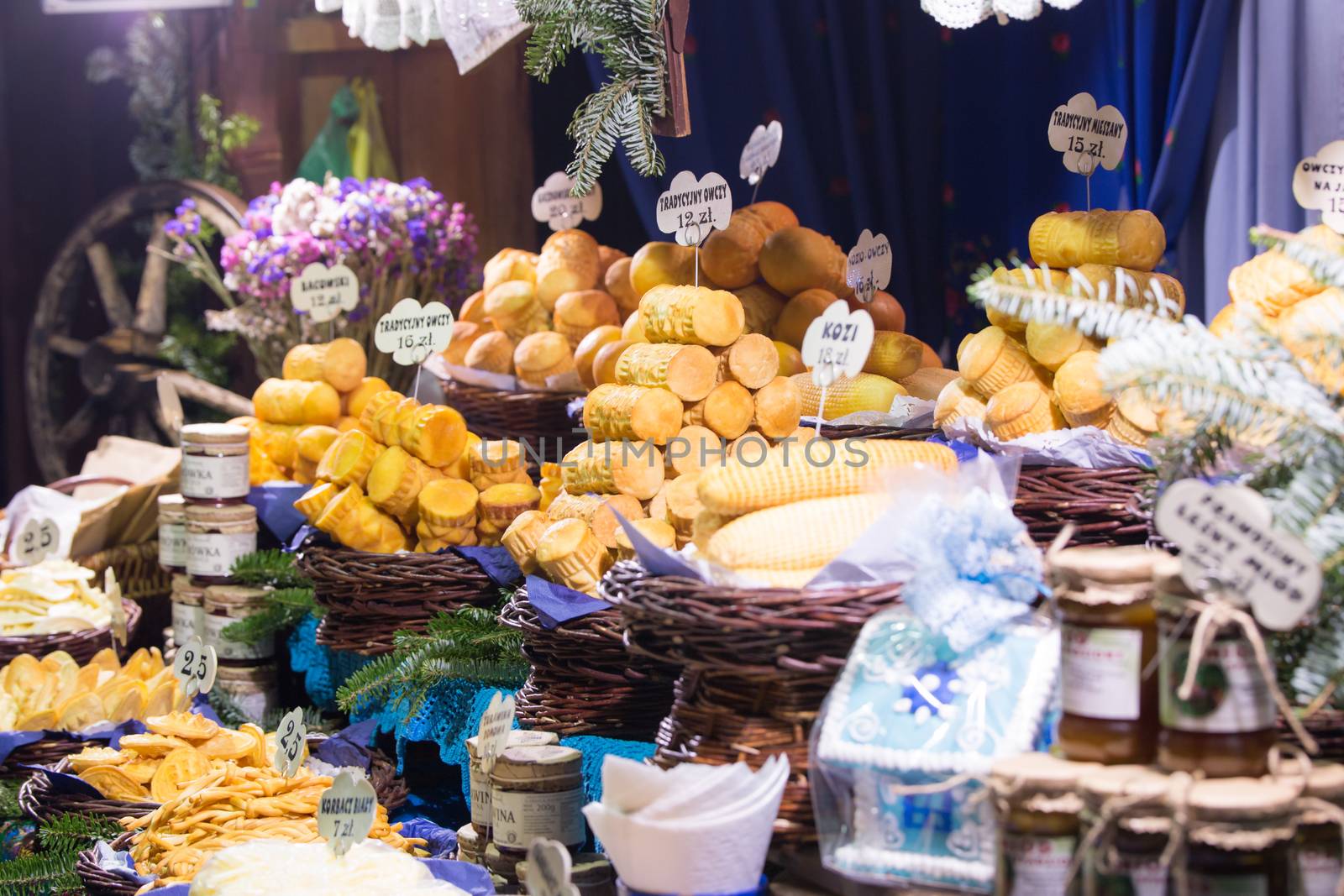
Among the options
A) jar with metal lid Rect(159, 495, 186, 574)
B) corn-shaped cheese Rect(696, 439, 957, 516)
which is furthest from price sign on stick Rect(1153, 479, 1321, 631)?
jar with metal lid Rect(159, 495, 186, 574)

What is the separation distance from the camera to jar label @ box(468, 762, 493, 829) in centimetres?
175

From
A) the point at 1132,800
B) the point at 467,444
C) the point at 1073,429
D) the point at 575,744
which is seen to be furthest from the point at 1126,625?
the point at 467,444

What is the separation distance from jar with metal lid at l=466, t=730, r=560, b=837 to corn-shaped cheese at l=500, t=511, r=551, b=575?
0.34 meters

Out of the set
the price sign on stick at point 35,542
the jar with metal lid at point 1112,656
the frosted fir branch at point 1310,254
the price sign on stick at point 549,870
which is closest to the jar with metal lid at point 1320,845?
the jar with metal lid at point 1112,656

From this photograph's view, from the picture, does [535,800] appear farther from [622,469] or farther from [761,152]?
[761,152]

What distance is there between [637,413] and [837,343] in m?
0.50

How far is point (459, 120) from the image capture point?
427 cm

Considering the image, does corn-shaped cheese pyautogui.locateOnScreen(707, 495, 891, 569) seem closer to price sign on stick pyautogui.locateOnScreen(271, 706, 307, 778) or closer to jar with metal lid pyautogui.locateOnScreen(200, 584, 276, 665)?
price sign on stick pyautogui.locateOnScreen(271, 706, 307, 778)

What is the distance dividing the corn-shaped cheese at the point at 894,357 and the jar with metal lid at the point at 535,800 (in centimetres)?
95

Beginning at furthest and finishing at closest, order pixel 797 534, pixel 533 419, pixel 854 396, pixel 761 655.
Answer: pixel 533 419 < pixel 854 396 < pixel 797 534 < pixel 761 655

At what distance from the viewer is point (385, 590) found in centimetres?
231

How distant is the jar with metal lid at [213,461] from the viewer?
2656 mm

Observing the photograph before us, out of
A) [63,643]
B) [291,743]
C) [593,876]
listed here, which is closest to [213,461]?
[63,643]

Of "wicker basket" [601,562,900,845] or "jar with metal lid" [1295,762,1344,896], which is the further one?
"wicker basket" [601,562,900,845]
